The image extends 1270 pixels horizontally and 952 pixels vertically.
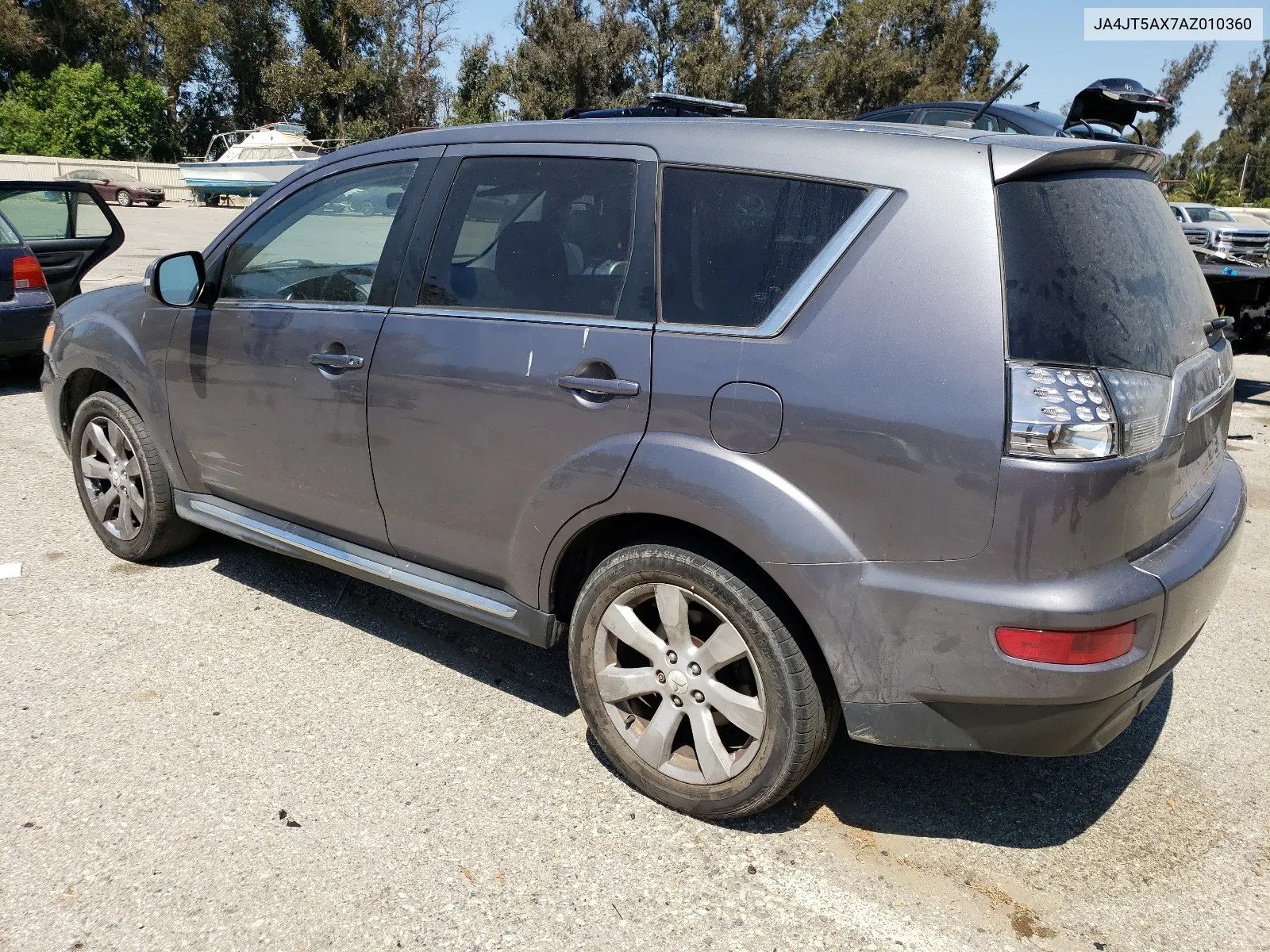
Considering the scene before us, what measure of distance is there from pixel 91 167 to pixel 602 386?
40.8 m

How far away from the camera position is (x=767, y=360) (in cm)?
251

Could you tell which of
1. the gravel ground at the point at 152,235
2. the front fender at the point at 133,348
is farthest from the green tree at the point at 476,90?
the front fender at the point at 133,348

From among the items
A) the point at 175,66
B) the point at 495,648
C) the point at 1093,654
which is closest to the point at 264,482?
the point at 495,648

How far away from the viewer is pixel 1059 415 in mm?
2193

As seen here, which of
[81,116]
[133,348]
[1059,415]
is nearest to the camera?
[1059,415]

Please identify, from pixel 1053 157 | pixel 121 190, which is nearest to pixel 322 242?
pixel 1053 157

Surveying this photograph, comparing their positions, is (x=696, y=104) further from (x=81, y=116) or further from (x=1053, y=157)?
(x=81, y=116)

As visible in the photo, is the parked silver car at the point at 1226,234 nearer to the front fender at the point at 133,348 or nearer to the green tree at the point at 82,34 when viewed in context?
the front fender at the point at 133,348

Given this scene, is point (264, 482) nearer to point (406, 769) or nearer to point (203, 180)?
point (406, 769)

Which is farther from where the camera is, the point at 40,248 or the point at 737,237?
the point at 40,248

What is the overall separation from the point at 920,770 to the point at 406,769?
1581 mm

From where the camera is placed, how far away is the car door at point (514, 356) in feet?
9.26

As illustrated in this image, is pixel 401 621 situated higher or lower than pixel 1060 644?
lower

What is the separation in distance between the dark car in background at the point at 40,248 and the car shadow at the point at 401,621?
4.13 metres
